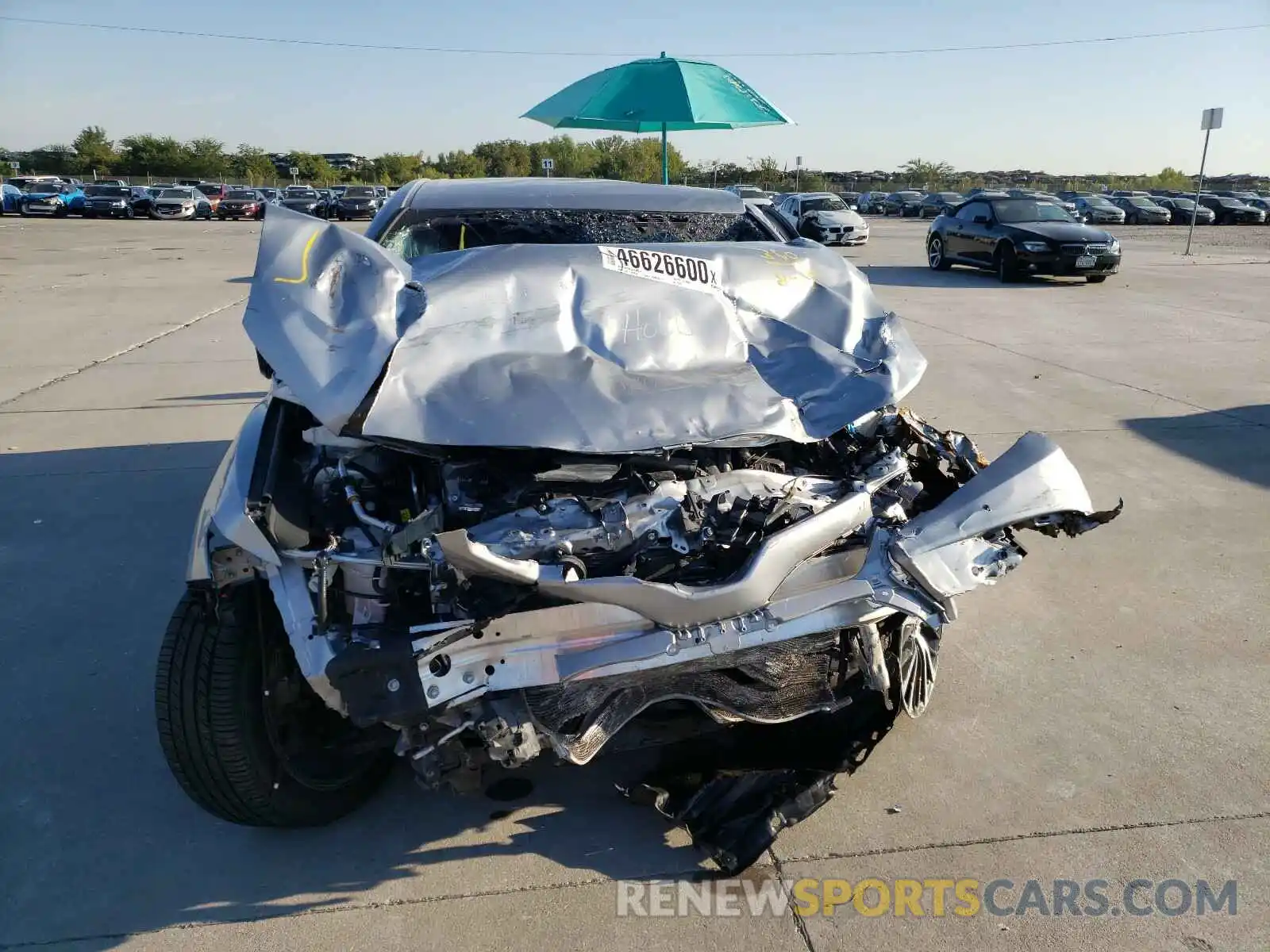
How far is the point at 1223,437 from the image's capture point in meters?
6.64

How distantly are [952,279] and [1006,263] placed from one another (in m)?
1.11

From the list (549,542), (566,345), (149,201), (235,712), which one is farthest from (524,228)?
(149,201)

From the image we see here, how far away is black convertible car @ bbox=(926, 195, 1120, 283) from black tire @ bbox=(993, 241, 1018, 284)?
1 centimetres

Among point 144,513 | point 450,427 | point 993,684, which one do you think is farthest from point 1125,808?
point 144,513

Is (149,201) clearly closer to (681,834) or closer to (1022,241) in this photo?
(1022,241)

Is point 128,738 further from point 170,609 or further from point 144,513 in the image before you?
point 144,513

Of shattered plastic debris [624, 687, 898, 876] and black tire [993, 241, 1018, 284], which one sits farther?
black tire [993, 241, 1018, 284]

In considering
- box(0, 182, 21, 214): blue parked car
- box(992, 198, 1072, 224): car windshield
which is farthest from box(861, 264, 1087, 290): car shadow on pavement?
box(0, 182, 21, 214): blue parked car

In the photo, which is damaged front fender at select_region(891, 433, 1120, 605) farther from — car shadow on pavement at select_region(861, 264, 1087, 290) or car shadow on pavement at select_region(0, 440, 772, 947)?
car shadow on pavement at select_region(861, 264, 1087, 290)

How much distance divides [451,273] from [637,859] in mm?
1913

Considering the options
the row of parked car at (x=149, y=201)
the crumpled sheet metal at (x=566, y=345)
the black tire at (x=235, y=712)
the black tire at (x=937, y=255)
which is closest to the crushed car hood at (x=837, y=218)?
the black tire at (x=937, y=255)

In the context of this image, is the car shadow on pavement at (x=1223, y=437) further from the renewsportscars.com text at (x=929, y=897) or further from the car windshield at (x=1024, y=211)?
the car windshield at (x=1024, y=211)

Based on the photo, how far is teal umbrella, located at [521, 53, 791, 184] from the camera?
298 inches

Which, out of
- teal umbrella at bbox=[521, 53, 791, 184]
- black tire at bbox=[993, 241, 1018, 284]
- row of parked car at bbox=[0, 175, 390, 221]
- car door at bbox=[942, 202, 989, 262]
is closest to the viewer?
teal umbrella at bbox=[521, 53, 791, 184]
